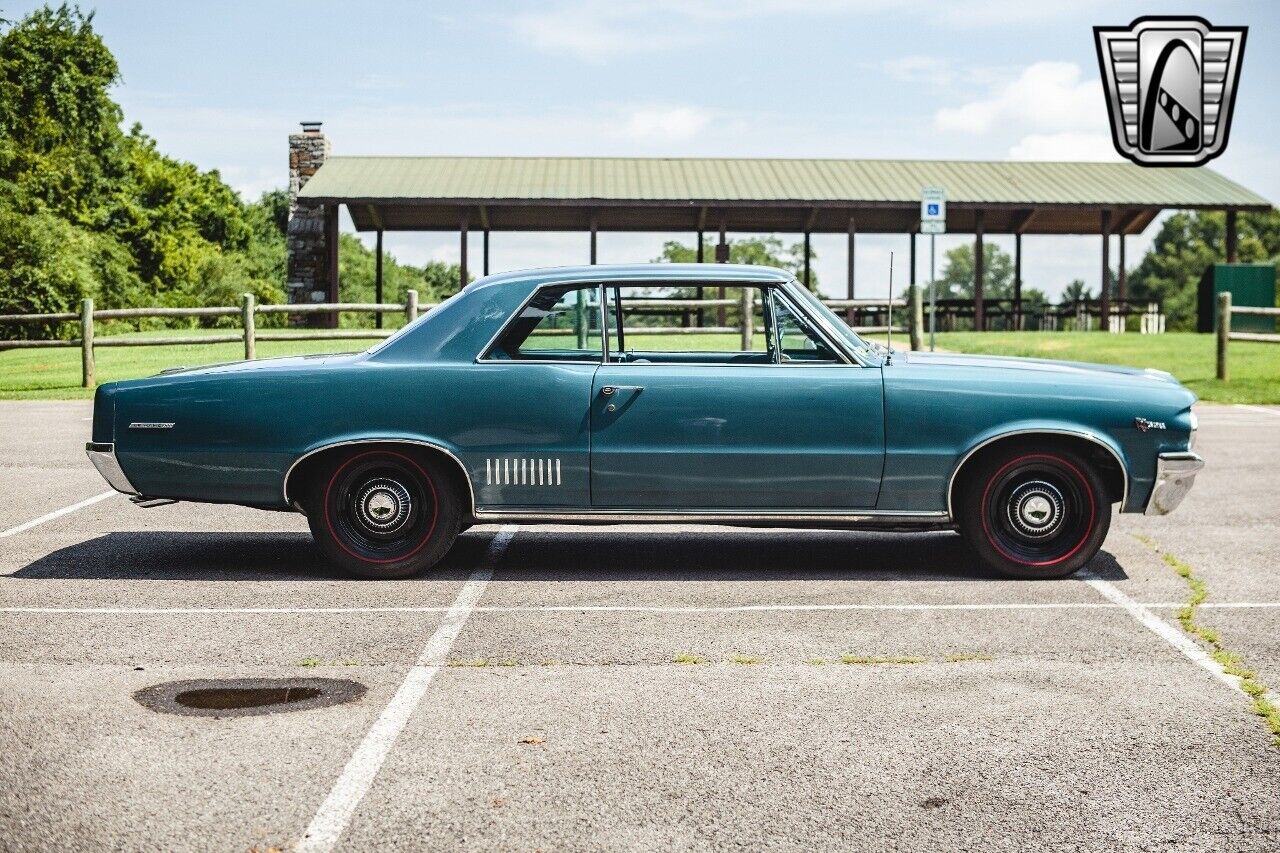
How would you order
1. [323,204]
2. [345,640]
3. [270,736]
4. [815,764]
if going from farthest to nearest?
[323,204] → [345,640] → [270,736] → [815,764]

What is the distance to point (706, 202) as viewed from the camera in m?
30.6

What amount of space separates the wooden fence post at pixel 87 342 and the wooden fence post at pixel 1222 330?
16.0 m

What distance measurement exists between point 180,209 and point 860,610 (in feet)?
222

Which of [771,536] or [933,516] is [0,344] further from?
[933,516]

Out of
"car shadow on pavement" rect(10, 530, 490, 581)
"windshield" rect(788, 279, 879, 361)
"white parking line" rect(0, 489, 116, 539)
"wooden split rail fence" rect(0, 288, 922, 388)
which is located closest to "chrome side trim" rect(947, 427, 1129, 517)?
"windshield" rect(788, 279, 879, 361)

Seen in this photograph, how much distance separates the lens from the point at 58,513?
384 inches

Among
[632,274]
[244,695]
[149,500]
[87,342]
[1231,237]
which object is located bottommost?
[244,695]

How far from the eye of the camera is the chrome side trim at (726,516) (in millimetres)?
7422

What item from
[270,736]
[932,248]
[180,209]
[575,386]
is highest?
[180,209]

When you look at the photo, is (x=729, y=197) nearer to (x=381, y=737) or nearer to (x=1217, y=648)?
(x=1217, y=648)

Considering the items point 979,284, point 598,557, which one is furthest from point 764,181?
point 598,557

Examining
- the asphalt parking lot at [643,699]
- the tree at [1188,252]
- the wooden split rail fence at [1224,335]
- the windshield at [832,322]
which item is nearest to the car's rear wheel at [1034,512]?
the asphalt parking lot at [643,699]

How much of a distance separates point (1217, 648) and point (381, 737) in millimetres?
3377

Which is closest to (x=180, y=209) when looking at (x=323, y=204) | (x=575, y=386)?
(x=323, y=204)
